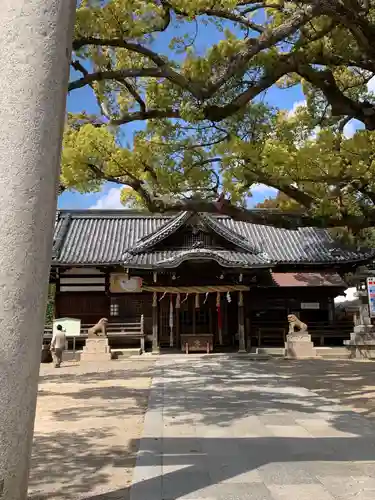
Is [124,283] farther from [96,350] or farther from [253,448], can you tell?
[253,448]

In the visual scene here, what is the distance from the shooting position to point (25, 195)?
8.75 ft

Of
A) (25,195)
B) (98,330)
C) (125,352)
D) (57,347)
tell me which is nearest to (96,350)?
(98,330)

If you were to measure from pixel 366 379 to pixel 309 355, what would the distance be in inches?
257

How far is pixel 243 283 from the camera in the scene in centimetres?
2036

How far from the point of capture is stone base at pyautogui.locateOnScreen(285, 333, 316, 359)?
58.8 feet

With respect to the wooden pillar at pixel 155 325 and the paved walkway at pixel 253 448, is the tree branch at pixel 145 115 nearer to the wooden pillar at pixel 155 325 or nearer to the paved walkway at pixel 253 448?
the paved walkway at pixel 253 448

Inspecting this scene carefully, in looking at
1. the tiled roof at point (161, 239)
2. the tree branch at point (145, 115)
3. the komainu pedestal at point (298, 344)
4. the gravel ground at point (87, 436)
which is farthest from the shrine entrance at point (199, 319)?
the tree branch at point (145, 115)

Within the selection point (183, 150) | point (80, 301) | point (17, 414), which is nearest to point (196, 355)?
point (80, 301)

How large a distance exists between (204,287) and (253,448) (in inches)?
575

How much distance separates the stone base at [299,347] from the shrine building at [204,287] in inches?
73.0

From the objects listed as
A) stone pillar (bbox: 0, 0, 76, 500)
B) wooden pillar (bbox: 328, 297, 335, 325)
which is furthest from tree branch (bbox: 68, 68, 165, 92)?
wooden pillar (bbox: 328, 297, 335, 325)

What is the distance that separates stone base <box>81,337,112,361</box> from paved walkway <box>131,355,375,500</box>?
8675mm

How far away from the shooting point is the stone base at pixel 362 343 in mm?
17750

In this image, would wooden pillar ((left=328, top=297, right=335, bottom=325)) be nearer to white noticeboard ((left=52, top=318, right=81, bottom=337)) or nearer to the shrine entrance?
the shrine entrance
